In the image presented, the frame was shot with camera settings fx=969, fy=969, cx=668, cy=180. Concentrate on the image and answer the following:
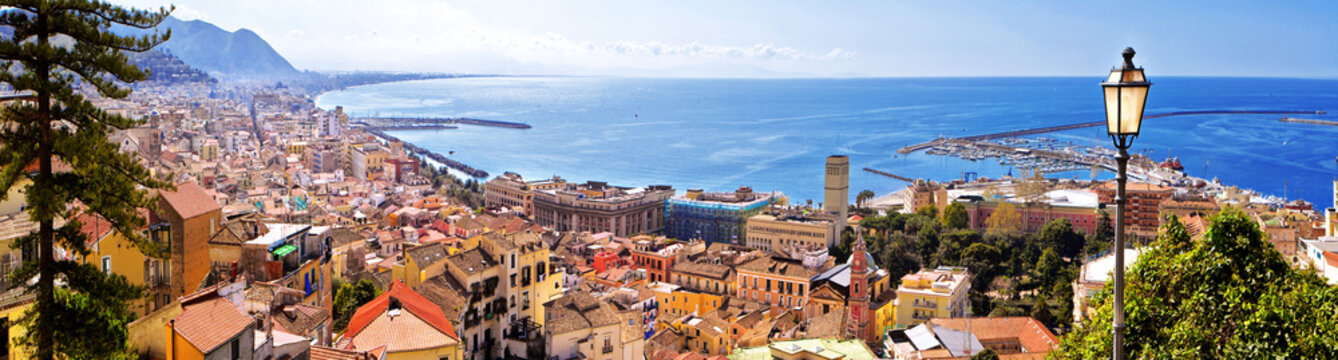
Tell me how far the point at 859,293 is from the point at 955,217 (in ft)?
47.3

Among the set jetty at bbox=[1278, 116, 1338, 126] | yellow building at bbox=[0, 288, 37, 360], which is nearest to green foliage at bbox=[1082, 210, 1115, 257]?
yellow building at bbox=[0, 288, 37, 360]

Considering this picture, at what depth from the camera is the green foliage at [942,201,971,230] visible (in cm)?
3219

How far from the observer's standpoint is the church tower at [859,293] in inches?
744

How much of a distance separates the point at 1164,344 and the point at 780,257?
59.9 ft

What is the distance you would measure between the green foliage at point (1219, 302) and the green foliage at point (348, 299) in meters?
9.26

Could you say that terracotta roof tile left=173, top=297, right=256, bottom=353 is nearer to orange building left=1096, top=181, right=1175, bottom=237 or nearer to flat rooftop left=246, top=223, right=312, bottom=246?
flat rooftop left=246, top=223, right=312, bottom=246

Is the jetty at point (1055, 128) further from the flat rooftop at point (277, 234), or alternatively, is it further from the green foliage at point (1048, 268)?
the flat rooftop at point (277, 234)

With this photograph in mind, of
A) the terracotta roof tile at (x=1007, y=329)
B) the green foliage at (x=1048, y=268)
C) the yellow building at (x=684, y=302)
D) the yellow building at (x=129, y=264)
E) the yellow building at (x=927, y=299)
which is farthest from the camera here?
the green foliage at (x=1048, y=268)

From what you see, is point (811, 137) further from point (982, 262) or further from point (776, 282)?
point (776, 282)

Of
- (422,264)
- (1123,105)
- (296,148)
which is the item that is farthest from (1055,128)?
(1123,105)

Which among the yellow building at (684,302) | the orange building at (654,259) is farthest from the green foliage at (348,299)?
the orange building at (654,259)

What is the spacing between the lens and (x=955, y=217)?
32.3 metres

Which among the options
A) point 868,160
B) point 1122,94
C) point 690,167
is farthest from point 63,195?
point 868,160

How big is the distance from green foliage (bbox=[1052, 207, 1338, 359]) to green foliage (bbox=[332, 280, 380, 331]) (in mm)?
9255
